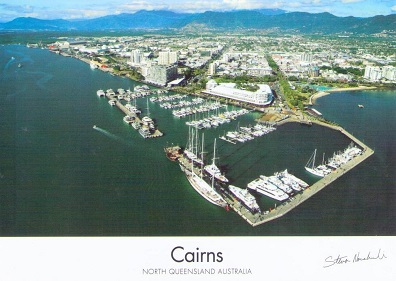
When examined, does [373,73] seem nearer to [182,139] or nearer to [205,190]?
[182,139]

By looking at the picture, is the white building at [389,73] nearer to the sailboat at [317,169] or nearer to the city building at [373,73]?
the city building at [373,73]

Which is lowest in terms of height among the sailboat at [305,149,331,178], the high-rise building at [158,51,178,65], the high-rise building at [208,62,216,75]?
the sailboat at [305,149,331,178]

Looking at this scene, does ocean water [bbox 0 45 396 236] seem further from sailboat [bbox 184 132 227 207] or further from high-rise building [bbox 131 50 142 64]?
high-rise building [bbox 131 50 142 64]

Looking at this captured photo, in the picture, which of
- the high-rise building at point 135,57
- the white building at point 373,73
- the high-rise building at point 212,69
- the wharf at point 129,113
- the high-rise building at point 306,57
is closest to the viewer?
the wharf at point 129,113

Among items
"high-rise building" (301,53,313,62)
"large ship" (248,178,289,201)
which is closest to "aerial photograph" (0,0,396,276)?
"large ship" (248,178,289,201)

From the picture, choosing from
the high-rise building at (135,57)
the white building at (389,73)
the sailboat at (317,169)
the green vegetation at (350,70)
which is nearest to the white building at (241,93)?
the high-rise building at (135,57)

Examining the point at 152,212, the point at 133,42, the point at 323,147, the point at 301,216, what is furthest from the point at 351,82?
the point at 152,212

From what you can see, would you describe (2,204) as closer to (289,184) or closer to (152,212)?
(152,212)
